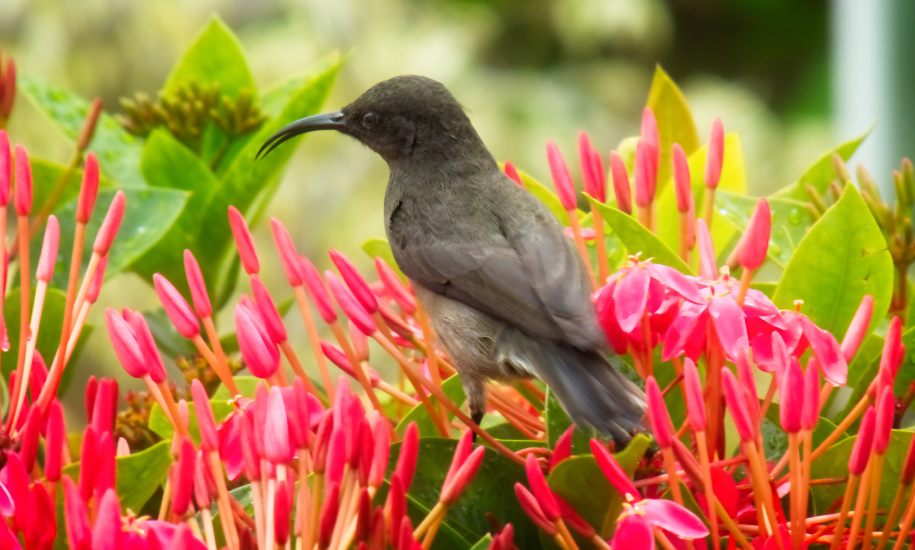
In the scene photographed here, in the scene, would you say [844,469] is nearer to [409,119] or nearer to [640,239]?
[640,239]

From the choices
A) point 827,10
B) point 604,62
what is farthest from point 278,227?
point 827,10

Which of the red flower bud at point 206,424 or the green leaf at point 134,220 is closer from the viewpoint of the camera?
the red flower bud at point 206,424

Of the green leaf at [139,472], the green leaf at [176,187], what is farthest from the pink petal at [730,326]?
the green leaf at [176,187]

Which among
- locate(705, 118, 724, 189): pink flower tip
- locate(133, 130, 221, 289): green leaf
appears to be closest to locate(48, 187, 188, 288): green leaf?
locate(133, 130, 221, 289): green leaf

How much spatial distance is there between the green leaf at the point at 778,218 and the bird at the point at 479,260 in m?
0.22

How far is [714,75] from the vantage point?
501 inches

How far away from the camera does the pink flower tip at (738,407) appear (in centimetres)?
119

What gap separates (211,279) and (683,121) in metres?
0.76

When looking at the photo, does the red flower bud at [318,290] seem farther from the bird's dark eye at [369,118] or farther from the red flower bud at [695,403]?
the bird's dark eye at [369,118]

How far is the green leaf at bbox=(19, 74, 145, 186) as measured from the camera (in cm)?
209

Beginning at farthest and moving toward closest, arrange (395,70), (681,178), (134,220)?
(395,70)
(134,220)
(681,178)

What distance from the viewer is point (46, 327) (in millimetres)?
1724

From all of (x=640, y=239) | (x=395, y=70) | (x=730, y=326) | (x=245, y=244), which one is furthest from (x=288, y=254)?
(x=395, y=70)

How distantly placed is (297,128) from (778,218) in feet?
2.33
